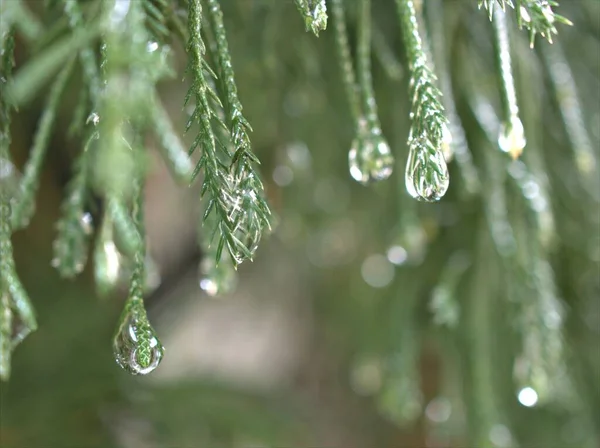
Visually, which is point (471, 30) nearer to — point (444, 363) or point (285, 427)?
point (444, 363)

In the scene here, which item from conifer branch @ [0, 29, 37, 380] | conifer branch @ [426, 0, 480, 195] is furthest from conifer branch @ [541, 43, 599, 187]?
conifer branch @ [0, 29, 37, 380]

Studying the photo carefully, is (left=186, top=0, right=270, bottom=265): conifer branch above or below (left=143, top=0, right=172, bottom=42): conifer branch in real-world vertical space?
below

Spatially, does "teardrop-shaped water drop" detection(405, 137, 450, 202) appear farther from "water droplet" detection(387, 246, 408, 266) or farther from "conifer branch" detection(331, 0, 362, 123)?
"water droplet" detection(387, 246, 408, 266)

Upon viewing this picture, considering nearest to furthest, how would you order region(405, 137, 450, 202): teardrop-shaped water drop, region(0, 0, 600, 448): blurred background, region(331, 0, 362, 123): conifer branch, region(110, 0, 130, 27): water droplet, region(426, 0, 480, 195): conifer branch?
region(110, 0, 130, 27): water droplet → region(405, 137, 450, 202): teardrop-shaped water drop → region(331, 0, 362, 123): conifer branch → region(426, 0, 480, 195): conifer branch → region(0, 0, 600, 448): blurred background

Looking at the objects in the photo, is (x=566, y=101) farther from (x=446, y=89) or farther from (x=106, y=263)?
(x=106, y=263)

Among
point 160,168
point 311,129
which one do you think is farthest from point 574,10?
point 160,168

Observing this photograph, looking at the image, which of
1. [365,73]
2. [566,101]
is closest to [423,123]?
[365,73]

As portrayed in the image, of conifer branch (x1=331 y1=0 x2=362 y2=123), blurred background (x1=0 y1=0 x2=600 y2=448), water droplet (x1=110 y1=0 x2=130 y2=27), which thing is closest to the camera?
water droplet (x1=110 y1=0 x2=130 y2=27)

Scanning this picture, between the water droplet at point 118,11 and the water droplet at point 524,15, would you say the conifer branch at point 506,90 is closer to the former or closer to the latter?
the water droplet at point 524,15

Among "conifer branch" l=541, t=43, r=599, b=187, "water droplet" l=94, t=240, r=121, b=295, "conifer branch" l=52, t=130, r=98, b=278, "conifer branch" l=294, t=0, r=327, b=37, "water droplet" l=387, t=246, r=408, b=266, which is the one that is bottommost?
"water droplet" l=387, t=246, r=408, b=266
